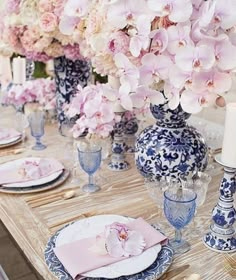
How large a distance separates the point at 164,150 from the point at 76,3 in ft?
1.36

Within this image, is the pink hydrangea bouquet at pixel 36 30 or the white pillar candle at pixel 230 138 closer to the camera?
Result: the white pillar candle at pixel 230 138

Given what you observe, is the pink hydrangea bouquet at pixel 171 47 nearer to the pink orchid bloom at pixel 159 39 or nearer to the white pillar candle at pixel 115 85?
the pink orchid bloom at pixel 159 39

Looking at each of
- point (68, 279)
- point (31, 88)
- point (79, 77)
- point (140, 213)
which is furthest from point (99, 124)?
point (31, 88)

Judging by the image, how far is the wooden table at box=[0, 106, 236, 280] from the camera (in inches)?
31.6

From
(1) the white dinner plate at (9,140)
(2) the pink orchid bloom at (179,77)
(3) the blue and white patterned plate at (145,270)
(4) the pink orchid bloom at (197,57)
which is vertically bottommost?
(1) the white dinner plate at (9,140)

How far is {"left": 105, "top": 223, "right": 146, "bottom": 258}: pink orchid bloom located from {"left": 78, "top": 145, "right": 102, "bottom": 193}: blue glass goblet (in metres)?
0.32

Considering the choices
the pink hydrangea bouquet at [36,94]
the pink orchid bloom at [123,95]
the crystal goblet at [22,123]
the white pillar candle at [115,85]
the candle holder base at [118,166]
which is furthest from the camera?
the pink hydrangea bouquet at [36,94]

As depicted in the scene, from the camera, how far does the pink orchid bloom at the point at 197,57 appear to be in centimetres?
71

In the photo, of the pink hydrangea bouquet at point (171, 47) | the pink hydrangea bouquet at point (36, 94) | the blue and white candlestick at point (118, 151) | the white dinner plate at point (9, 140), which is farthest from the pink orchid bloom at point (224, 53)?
the pink hydrangea bouquet at point (36, 94)

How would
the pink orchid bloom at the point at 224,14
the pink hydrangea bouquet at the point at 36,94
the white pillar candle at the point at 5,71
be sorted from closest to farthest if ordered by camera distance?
the pink orchid bloom at the point at 224,14 < the pink hydrangea bouquet at the point at 36,94 < the white pillar candle at the point at 5,71

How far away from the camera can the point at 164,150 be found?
3.23 ft

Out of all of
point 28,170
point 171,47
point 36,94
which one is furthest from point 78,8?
point 36,94

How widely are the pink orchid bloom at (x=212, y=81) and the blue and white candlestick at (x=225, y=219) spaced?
6.7 inches

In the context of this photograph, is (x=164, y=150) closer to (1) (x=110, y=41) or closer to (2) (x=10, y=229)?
(1) (x=110, y=41)
